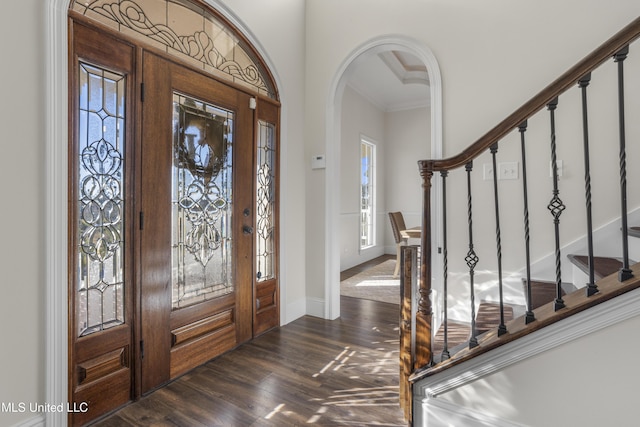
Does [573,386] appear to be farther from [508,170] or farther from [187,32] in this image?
[187,32]

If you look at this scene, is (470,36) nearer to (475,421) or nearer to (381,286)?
(475,421)

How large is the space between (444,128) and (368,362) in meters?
1.88

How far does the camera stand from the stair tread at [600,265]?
1675 mm

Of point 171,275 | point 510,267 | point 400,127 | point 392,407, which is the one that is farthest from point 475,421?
point 400,127

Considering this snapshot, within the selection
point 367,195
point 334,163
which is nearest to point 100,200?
point 334,163

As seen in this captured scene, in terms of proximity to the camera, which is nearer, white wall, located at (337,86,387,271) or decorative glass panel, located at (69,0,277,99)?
decorative glass panel, located at (69,0,277,99)

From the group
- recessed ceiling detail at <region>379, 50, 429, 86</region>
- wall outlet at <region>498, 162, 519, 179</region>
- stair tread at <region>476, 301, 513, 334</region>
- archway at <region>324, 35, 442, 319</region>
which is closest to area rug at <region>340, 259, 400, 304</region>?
archway at <region>324, 35, 442, 319</region>

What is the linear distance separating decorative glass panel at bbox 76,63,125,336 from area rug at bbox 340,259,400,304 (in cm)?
273

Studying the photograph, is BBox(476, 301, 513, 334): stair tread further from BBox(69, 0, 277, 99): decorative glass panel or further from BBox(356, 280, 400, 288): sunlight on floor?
BBox(69, 0, 277, 99): decorative glass panel

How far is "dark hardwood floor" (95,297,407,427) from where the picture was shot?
1.72 meters

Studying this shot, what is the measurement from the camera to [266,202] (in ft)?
9.41

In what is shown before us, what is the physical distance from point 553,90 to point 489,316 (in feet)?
4.60
